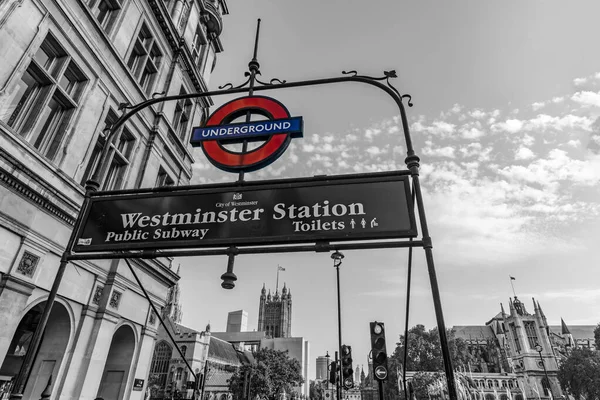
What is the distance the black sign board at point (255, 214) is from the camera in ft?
11.8

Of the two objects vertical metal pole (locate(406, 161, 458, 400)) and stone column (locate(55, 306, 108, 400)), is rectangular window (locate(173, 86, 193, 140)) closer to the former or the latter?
stone column (locate(55, 306, 108, 400))

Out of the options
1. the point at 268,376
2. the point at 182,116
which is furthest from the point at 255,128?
the point at 268,376

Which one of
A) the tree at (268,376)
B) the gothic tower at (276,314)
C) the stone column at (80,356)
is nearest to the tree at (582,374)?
the tree at (268,376)

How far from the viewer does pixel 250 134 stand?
500cm

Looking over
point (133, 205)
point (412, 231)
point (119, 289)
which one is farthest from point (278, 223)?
point (119, 289)

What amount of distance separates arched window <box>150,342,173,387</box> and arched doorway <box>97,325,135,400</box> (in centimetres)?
7604

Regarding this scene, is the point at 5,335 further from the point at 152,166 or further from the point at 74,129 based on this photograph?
the point at 152,166

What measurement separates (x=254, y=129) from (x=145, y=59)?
490 inches

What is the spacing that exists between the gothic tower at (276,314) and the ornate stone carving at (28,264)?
150m

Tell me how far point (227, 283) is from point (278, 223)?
0.98m

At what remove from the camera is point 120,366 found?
40.8ft

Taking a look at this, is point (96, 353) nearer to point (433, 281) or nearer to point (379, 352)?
point (379, 352)

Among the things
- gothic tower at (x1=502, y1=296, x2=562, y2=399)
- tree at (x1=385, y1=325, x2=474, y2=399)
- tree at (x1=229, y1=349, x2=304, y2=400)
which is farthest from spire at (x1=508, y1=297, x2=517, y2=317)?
tree at (x1=229, y1=349, x2=304, y2=400)

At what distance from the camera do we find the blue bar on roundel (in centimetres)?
501
